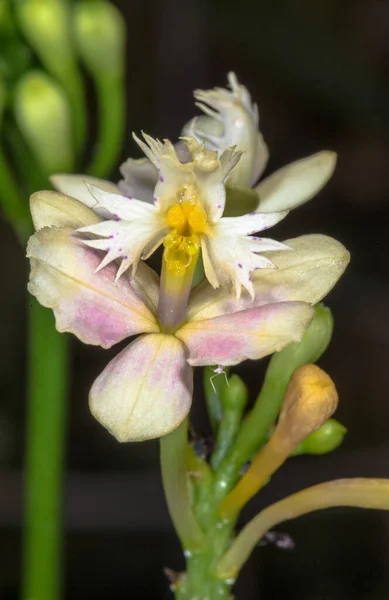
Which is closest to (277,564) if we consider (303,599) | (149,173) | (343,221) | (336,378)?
(303,599)

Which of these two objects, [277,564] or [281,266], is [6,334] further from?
[281,266]

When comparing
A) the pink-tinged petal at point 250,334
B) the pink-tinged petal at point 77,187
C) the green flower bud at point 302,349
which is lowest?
the green flower bud at point 302,349

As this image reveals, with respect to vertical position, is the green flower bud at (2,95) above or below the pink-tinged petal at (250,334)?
above

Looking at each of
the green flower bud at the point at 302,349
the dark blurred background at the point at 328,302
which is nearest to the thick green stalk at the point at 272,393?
the green flower bud at the point at 302,349

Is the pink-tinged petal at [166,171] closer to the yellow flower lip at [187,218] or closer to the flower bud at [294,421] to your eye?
the yellow flower lip at [187,218]

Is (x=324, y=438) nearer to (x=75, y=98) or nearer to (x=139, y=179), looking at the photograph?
(x=139, y=179)

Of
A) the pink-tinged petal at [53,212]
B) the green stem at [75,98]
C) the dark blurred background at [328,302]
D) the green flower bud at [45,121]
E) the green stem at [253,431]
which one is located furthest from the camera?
the dark blurred background at [328,302]

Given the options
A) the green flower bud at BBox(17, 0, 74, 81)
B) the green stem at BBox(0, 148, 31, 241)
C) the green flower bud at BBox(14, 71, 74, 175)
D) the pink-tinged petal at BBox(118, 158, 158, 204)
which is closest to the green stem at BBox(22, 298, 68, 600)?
the green stem at BBox(0, 148, 31, 241)
